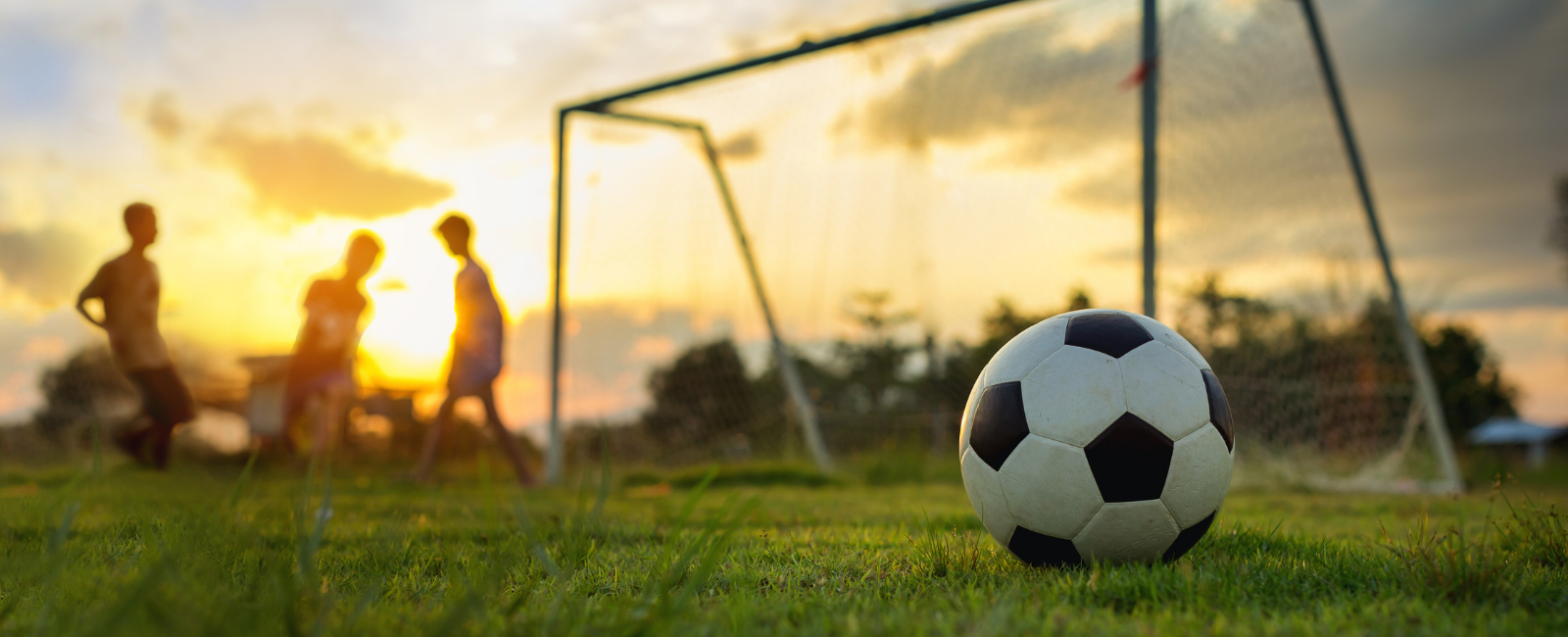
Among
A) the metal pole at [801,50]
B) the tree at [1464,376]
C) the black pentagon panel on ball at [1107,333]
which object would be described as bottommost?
the tree at [1464,376]

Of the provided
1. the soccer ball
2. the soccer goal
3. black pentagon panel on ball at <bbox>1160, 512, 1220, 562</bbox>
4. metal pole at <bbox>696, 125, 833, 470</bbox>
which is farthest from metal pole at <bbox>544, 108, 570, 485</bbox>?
black pentagon panel on ball at <bbox>1160, 512, 1220, 562</bbox>

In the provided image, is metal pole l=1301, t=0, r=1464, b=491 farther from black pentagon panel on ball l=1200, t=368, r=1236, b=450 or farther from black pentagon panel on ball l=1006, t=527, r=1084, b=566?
black pentagon panel on ball l=1006, t=527, r=1084, b=566

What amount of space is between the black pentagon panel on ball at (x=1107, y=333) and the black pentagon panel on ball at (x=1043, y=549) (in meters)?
0.50

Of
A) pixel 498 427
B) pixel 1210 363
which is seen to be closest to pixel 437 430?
pixel 498 427

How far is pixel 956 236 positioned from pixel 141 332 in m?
6.50

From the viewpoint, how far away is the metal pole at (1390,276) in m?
7.70

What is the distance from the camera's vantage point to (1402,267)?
32.2ft

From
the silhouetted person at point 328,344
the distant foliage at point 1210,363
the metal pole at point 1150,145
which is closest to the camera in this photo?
the metal pole at point 1150,145

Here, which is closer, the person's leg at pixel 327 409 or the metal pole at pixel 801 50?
the person's leg at pixel 327 409

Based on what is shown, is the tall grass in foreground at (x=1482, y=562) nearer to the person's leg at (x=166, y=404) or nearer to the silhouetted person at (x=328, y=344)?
the silhouetted person at (x=328, y=344)

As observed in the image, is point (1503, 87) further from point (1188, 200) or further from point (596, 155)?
point (596, 155)

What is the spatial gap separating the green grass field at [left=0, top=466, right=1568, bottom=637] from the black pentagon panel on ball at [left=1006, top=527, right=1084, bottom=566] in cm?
5

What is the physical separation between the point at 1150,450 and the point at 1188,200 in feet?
21.2

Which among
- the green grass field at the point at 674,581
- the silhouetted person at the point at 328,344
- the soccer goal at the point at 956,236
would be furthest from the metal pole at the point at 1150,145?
the silhouetted person at the point at 328,344
